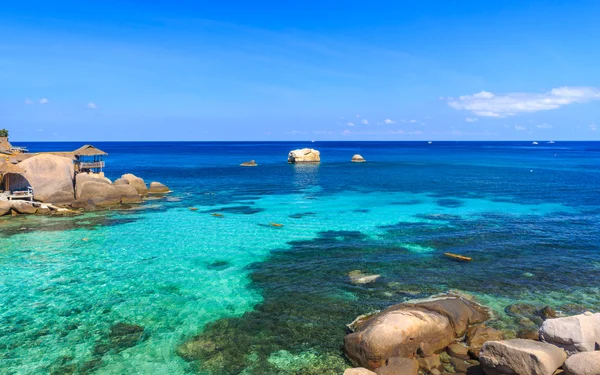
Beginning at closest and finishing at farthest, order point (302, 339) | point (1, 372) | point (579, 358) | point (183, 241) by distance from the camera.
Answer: point (579, 358) → point (1, 372) → point (302, 339) → point (183, 241)

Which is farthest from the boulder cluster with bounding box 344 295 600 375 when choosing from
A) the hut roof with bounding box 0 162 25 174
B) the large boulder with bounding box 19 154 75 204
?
the hut roof with bounding box 0 162 25 174

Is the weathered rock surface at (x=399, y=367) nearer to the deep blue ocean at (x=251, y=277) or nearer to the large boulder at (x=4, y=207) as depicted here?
the deep blue ocean at (x=251, y=277)

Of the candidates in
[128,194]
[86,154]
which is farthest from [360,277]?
[86,154]

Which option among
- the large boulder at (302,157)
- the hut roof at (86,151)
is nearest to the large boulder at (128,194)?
the hut roof at (86,151)

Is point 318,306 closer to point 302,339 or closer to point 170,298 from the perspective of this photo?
point 302,339

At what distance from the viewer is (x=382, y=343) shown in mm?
11844

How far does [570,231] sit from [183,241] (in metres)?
27.6

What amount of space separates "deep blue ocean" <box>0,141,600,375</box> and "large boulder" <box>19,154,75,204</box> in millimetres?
5642

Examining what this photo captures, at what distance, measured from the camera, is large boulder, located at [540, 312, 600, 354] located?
36.8 feet

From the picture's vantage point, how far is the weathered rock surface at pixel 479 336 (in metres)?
12.7

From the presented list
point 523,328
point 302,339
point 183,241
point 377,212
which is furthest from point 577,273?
point 183,241

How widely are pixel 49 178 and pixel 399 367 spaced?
38043 millimetres

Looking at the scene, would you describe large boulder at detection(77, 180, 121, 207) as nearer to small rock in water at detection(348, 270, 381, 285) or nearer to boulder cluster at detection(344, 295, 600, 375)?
small rock in water at detection(348, 270, 381, 285)

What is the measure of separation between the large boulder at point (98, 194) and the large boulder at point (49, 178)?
3.79ft
